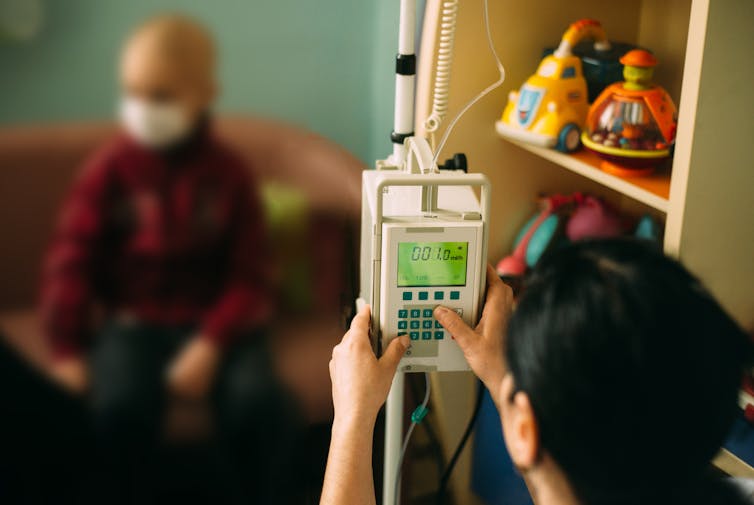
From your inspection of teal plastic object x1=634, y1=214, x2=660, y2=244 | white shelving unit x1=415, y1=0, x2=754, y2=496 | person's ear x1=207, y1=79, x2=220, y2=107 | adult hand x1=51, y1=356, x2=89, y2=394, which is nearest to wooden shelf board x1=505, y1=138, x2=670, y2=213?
white shelving unit x1=415, y1=0, x2=754, y2=496

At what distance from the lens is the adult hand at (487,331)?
65cm

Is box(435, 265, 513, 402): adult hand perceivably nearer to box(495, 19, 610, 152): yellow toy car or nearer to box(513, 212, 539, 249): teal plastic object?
box(495, 19, 610, 152): yellow toy car

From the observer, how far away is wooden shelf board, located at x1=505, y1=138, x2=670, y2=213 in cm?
81

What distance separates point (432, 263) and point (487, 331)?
83mm

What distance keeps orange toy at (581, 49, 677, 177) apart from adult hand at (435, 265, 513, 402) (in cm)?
28

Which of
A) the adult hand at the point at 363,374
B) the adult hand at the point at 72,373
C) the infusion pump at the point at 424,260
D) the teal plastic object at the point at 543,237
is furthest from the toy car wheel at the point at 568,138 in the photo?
the adult hand at the point at 72,373

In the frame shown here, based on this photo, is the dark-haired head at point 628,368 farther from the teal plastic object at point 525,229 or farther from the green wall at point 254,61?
the teal plastic object at point 525,229

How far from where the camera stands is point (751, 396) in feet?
2.56

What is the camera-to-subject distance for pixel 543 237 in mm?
1049

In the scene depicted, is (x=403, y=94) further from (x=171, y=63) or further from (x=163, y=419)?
(x=163, y=419)

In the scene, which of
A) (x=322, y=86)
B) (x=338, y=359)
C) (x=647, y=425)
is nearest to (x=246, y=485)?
(x=338, y=359)

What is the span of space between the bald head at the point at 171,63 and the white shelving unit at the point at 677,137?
332 millimetres

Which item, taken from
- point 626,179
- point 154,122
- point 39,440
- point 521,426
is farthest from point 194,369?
Answer: point 626,179

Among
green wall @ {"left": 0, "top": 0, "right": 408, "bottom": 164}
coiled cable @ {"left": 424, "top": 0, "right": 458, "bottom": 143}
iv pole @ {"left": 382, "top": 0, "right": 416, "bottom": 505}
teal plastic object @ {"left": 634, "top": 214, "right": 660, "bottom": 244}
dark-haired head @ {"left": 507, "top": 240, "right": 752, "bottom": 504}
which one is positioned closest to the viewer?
dark-haired head @ {"left": 507, "top": 240, "right": 752, "bottom": 504}
